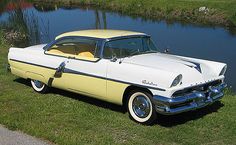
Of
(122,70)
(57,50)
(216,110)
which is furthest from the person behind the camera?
(57,50)

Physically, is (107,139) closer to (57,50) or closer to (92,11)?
(57,50)

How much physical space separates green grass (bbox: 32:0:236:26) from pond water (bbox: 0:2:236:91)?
1.52 m

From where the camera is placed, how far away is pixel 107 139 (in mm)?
6250

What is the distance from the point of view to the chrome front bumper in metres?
6.59

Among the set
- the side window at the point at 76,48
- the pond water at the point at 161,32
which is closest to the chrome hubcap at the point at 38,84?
the side window at the point at 76,48

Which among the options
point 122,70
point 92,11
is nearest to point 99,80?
point 122,70

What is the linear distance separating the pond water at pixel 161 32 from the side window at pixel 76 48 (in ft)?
19.6

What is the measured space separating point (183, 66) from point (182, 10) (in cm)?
2358

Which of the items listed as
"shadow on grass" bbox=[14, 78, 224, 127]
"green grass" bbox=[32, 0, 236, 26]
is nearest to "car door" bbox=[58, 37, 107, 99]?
"shadow on grass" bbox=[14, 78, 224, 127]

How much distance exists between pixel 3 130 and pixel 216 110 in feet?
11.7

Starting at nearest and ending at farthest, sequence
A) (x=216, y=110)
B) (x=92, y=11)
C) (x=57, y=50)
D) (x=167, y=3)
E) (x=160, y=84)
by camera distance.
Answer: (x=160, y=84), (x=216, y=110), (x=57, y=50), (x=167, y=3), (x=92, y=11)

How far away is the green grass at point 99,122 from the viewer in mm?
6324

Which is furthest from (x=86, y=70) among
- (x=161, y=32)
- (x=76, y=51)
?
(x=161, y=32)

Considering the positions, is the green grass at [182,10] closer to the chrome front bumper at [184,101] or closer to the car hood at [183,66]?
the car hood at [183,66]
